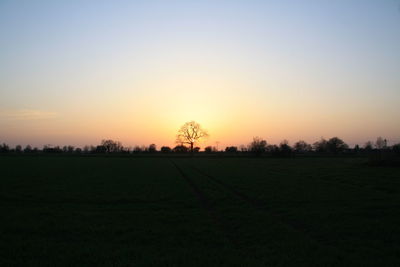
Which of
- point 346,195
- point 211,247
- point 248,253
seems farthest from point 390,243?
point 346,195

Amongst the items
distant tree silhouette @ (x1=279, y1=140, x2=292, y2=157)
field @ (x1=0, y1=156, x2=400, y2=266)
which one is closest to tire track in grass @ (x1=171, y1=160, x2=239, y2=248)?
field @ (x1=0, y1=156, x2=400, y2=266)

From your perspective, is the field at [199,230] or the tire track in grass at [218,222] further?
the tire track in grass at [218,222]

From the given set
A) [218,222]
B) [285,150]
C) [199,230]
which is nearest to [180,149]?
[285,150]

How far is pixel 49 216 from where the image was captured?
1477 cm

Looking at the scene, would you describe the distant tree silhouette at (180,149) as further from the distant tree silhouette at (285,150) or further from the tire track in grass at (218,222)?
the tire track in grass at (218,222)

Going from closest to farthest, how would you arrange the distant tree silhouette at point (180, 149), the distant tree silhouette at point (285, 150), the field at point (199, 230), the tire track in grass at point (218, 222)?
the field at point (199, 230)
the tire track in grass at point (218, 222)
the distant tree silhouette at point (285, 150)
the distant tree silhouette at point (180, 149)

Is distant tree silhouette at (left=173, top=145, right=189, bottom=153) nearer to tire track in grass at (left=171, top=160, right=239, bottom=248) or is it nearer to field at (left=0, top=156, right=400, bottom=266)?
field at (left=0, top=156, right=400, bottom=266)

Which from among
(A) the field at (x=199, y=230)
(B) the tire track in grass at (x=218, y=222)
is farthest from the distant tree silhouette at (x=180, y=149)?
(B) the tire track in grass at (x=218, y=222)

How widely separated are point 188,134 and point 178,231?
136 m

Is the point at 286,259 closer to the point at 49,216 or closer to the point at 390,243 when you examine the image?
the point at 390,243

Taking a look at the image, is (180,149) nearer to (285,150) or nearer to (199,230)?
(285,150)

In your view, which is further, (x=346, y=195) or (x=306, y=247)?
(x=346, y=195)

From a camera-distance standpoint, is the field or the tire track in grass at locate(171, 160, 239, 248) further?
the tire track in grass at locate(171, 160, 239, 248)

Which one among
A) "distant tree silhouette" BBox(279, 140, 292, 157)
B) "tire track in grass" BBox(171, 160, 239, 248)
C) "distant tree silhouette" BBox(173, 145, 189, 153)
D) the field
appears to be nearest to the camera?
the field
